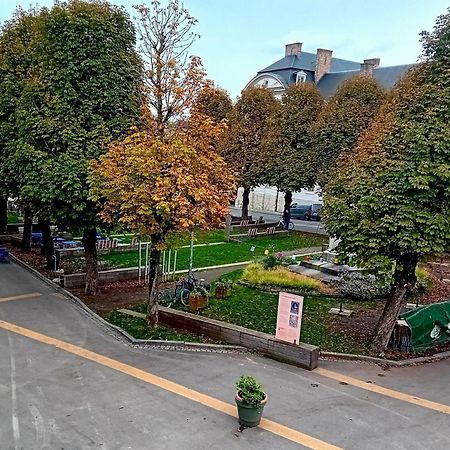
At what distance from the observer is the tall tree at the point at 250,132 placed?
35125 millimetres

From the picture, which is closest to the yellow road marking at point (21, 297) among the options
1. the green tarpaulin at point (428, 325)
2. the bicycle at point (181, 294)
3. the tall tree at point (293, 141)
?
the bicycle at point (181, 294)

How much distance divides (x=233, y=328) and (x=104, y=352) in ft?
11.0

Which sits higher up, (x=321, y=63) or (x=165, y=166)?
(x=321, y=63)

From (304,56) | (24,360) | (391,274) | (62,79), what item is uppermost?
(304,56)

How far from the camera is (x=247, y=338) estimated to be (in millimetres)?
13367

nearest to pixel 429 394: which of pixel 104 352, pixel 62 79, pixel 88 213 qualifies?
pixel 104 352

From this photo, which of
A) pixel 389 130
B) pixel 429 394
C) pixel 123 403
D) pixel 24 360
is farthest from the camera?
pixel 389 130

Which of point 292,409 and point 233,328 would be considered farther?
point 233,328

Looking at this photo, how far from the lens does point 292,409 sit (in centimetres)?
1010

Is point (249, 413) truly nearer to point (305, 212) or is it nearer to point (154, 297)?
point (154, 297)

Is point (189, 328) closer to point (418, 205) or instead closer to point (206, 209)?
point (206, 209)

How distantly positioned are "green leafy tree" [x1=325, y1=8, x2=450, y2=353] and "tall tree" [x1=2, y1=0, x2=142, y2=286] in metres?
7.79

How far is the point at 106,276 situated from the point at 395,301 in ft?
37.4

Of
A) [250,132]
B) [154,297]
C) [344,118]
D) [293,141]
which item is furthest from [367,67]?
[154,297]
